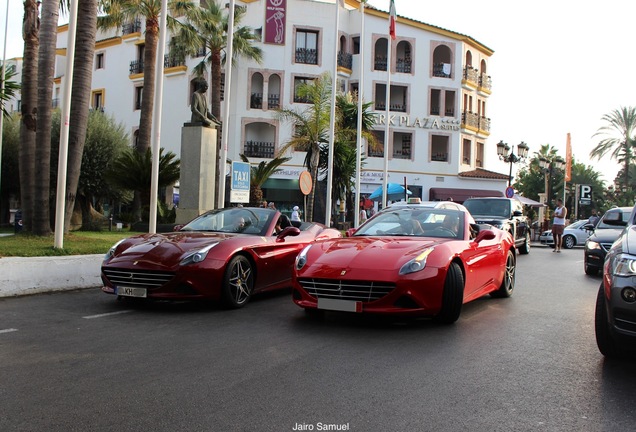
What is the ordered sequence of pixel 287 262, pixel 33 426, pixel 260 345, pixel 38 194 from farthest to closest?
pixel 38 194 → pixel 287 262 → pixel 260 345 → pixel 33 426

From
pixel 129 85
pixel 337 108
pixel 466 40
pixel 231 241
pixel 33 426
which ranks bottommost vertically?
pixel 33 426

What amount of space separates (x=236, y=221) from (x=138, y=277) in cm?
201

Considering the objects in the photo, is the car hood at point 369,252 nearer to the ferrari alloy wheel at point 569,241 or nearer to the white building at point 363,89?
the ferrari alloy wheel at point 569,241

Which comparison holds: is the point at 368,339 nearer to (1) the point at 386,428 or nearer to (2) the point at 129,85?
(1) the point at 386,428

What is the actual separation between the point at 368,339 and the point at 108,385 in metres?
2.63

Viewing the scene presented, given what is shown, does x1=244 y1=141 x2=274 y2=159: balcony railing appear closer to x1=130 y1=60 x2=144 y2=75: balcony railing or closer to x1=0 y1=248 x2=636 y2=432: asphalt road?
x1=130 y1=60 x2=144 y2=75: balcony railing

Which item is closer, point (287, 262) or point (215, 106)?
point (287, 262)

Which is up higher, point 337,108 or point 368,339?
point 337,108

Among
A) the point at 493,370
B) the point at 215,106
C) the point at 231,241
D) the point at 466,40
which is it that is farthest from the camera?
the point at 466,40

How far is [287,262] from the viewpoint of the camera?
9.15 m

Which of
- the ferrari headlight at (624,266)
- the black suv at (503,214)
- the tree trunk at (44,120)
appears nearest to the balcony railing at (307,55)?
the black suv at (503,214)

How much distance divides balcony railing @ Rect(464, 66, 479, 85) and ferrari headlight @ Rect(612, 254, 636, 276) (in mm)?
41501

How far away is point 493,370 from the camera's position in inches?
197

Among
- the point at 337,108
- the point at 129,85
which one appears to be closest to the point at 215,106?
the point at 337,108
